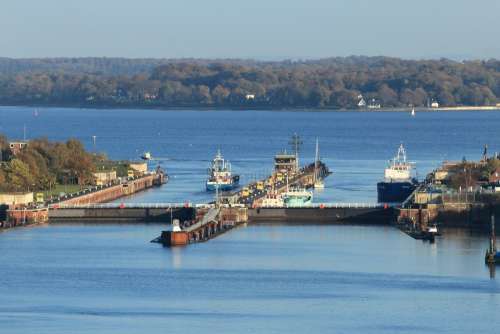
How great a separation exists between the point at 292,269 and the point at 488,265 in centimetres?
411

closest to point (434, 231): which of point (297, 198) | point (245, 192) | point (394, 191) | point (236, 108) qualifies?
point (297, 198)

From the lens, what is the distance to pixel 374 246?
144 ft

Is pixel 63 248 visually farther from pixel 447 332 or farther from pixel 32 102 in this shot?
pixel 32 102

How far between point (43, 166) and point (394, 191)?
10.7m

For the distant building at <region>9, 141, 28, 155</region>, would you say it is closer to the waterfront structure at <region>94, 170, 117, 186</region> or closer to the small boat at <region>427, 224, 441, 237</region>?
the waterfront structure at <region>94, 170, 117, 186</region>

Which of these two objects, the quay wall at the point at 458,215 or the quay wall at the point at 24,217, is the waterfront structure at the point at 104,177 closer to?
the quay wall at the point at 24,217

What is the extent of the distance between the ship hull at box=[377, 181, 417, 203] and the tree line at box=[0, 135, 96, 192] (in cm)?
937

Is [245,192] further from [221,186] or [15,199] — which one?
[15,199]

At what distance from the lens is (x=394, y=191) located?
5688 cm

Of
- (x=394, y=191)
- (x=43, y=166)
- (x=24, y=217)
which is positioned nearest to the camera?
(x=24, y=217)

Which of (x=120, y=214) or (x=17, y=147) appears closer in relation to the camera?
(x=120, y=214)

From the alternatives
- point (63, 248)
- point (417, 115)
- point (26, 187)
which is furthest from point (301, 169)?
point (417, 115)

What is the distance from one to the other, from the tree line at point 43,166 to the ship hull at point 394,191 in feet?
30.7

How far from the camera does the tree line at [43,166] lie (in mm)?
55344
